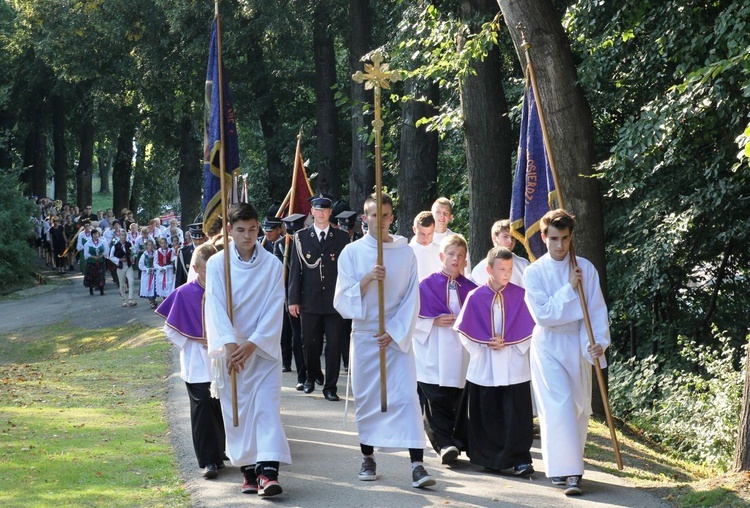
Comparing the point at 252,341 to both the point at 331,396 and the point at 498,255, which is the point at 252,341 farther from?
the point at 331,396

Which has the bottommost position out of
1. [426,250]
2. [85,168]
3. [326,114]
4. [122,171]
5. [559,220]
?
[426,250]

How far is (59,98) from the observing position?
45469 mm

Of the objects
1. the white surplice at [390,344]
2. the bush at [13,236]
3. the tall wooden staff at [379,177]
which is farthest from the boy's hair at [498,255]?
the bush at [13,236]

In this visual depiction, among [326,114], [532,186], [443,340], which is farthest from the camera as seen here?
[326,114]

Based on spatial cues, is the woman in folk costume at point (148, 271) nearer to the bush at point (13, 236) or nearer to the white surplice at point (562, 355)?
the bush at point (13, 236)

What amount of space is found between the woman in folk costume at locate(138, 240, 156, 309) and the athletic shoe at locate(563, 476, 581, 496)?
1876 centimetres

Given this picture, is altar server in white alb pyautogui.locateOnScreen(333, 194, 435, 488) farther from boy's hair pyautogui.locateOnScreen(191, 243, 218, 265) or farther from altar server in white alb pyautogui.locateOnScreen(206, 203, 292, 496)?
boy's hair pyautogui.locateOnScreen(191, 243, 218, 265)

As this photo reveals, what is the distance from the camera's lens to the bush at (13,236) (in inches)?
1364

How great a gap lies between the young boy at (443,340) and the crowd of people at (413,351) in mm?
12

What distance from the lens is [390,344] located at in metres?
8.98

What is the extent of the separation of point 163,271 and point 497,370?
17.7 meters

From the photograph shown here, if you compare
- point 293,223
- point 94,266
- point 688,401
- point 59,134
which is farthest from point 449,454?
point 59,134

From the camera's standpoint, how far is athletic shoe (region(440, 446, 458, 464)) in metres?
9.54

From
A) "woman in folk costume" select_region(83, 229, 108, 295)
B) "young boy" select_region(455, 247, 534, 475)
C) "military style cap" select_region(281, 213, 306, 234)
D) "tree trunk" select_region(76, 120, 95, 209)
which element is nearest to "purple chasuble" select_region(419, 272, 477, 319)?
"young boy" select_region(455, 247, 534, 475)
